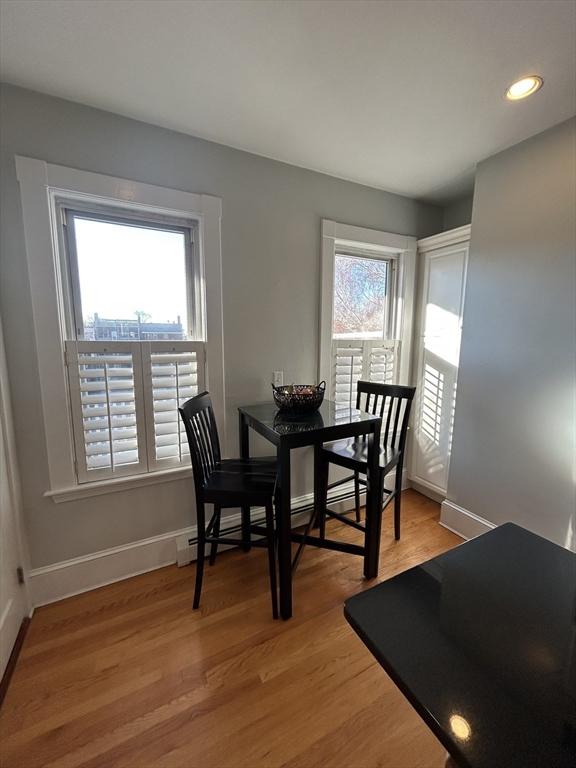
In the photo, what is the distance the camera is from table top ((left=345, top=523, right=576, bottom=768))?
0.39 metres

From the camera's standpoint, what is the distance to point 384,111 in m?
1.62

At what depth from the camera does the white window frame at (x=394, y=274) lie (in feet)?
7.49

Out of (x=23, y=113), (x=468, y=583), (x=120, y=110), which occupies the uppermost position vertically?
(x=120, y=110)

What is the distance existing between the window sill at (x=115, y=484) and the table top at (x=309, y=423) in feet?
1.76

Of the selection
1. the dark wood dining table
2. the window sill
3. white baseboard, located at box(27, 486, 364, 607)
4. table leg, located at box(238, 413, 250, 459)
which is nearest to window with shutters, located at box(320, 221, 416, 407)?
the dark wood dining table

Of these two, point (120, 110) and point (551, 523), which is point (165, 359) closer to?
point (120, 110)

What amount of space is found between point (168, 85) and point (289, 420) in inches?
64.2

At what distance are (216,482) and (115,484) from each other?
23.3 inches

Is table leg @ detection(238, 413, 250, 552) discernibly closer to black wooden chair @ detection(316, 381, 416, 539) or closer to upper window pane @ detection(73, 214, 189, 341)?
black wooden chair @ detection(316, 381, 416, 539)

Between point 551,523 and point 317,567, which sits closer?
point 551,523

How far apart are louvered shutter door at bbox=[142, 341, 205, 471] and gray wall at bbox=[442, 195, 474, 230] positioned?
90.6 inches

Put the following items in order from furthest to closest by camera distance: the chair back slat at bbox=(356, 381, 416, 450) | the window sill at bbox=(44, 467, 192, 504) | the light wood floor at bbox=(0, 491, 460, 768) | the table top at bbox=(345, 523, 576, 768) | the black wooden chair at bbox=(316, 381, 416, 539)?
the chair back slat at bbox=(356, 381, 416, 450)
the black wooden chair at bbox=(316, 381, 416, 539)
the window sill at bbox=(44, 467, 192, 504)
the light wood floor at bbox=(0, 491, 460, 768)
the table top at bbox=(345, 523, 576, 768)

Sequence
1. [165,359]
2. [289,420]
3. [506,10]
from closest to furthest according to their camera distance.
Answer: [506,10]
[289,420]
[165,359]

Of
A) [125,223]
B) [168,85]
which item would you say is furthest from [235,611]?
[168,85]
